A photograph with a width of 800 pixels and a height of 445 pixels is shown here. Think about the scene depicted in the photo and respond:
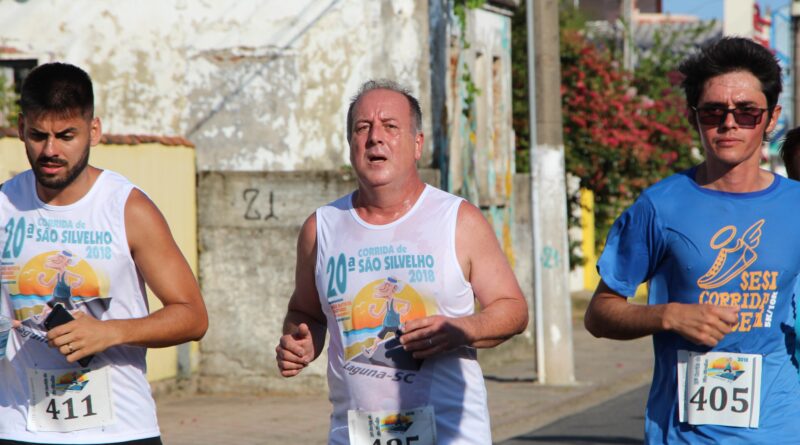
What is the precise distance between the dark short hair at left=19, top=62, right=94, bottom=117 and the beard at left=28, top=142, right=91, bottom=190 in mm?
138

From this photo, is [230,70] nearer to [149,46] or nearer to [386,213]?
[149,46]

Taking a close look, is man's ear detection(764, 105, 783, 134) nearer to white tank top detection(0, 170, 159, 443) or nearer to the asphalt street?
white tank top detection(0, 170, 159, 443)

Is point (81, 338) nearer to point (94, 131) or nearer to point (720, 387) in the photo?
point (94, 131)

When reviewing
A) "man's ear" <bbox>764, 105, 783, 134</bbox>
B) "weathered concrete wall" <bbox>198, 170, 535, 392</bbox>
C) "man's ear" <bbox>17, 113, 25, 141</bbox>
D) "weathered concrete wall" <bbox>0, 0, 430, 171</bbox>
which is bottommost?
"weathered concrete wall" <bbox>198, 170, 535, 392</bbox>

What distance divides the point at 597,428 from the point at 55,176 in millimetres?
7368

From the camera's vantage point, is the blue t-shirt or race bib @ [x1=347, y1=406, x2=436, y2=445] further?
race bib @ [x1=347, y1=406, x2=436, y2=445]

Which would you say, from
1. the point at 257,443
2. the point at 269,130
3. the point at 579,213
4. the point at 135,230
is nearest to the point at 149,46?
the point at 269,130

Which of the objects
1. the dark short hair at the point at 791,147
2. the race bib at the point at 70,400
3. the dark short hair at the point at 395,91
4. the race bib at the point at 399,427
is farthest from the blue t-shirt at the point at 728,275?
the dark short hair at the point at 791,147

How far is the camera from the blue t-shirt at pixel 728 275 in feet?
13.5

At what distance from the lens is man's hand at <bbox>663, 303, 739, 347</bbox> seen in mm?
3893

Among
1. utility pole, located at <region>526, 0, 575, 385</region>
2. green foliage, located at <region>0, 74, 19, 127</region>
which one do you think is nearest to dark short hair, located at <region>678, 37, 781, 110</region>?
green foliage, located at <region>0, 74, 19, 127</region>

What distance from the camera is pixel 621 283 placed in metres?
4.27

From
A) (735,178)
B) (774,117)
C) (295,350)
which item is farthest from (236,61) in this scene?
(735,178)

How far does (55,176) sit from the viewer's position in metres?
4.58
